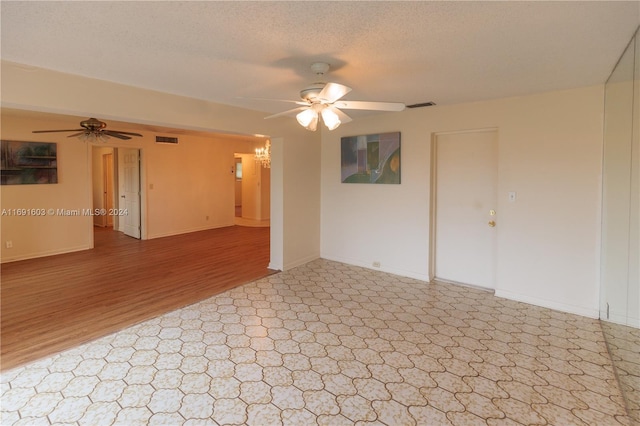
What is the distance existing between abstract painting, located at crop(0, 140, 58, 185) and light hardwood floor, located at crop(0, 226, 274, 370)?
4.66 feet

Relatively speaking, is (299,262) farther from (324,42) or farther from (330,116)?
(324,42)

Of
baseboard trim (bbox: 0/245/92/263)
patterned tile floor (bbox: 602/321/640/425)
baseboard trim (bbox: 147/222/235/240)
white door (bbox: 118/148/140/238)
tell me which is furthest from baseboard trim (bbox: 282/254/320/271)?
white door (bbox: 118/148/140/238)

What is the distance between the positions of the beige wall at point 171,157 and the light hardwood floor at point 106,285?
28.8 inches

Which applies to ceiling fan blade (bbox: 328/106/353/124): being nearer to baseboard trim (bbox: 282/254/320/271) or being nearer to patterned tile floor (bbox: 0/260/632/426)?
patterned tile floor (bbox: 0/260/632/426)

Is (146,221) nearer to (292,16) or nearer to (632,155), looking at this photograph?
(292,16)

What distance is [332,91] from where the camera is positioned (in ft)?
8.05

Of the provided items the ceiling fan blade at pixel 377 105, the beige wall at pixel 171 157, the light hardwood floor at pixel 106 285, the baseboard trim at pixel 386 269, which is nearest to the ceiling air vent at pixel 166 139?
the beige wall at pixel 171 157

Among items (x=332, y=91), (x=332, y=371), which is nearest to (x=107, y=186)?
(x=332, y=91)

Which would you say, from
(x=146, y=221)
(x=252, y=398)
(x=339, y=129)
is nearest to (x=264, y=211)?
(x=146, y=221)

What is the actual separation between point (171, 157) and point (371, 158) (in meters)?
5.26

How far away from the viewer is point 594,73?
3.04m

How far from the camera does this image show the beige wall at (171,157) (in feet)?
9.73

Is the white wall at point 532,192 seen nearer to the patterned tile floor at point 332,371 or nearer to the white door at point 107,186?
the patterned tile floor at point 332,371

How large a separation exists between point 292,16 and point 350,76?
4.05 ft
